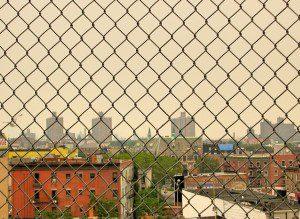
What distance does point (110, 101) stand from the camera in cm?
229

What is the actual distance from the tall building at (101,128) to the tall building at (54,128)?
155mm

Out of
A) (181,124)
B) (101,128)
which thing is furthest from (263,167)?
(101,128)

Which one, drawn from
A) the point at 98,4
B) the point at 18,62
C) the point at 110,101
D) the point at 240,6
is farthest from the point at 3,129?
the point at 240,6

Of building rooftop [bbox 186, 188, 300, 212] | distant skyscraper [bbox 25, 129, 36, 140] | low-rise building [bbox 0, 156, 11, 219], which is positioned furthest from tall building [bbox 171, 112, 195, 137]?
low-rise building [bbox 0, 156, 11, 219]

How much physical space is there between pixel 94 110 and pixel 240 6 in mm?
832

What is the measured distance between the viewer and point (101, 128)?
243cm

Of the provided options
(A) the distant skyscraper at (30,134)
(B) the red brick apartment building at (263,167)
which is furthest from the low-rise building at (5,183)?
(B) the red brick apartment building at (263,167)

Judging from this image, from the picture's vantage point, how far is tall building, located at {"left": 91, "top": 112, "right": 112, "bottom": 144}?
90.8 inches

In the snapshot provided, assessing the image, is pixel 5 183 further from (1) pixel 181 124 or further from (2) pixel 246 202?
(2) pixel 246 202

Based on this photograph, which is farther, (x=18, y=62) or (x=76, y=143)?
(x=76, y=143)

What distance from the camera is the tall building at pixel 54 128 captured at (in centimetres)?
232

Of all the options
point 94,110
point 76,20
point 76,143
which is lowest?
point 76,143

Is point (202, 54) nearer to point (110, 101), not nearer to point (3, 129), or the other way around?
point (110, 101)

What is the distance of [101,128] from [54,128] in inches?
9.4
